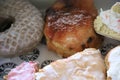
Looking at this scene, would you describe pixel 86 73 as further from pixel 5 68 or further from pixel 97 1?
pixel 97 1

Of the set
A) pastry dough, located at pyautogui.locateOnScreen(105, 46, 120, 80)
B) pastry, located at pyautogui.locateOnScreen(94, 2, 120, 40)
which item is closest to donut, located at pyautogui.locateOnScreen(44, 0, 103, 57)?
pastry, located at pyautogui.locateOnScreen(94, 2, 120, 40)

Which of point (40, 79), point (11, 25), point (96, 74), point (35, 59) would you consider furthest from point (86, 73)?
point (11, 25)

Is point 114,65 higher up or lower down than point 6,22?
lower down

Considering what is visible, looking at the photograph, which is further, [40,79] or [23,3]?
[23,3]

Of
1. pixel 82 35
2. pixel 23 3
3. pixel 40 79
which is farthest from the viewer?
pixel 23 3

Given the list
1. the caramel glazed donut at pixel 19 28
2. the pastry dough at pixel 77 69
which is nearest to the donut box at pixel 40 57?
the caramel glazed donut at pixel 19 28

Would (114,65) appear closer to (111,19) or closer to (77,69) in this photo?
(77,69)

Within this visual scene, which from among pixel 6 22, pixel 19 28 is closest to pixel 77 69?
pixel 19 28
